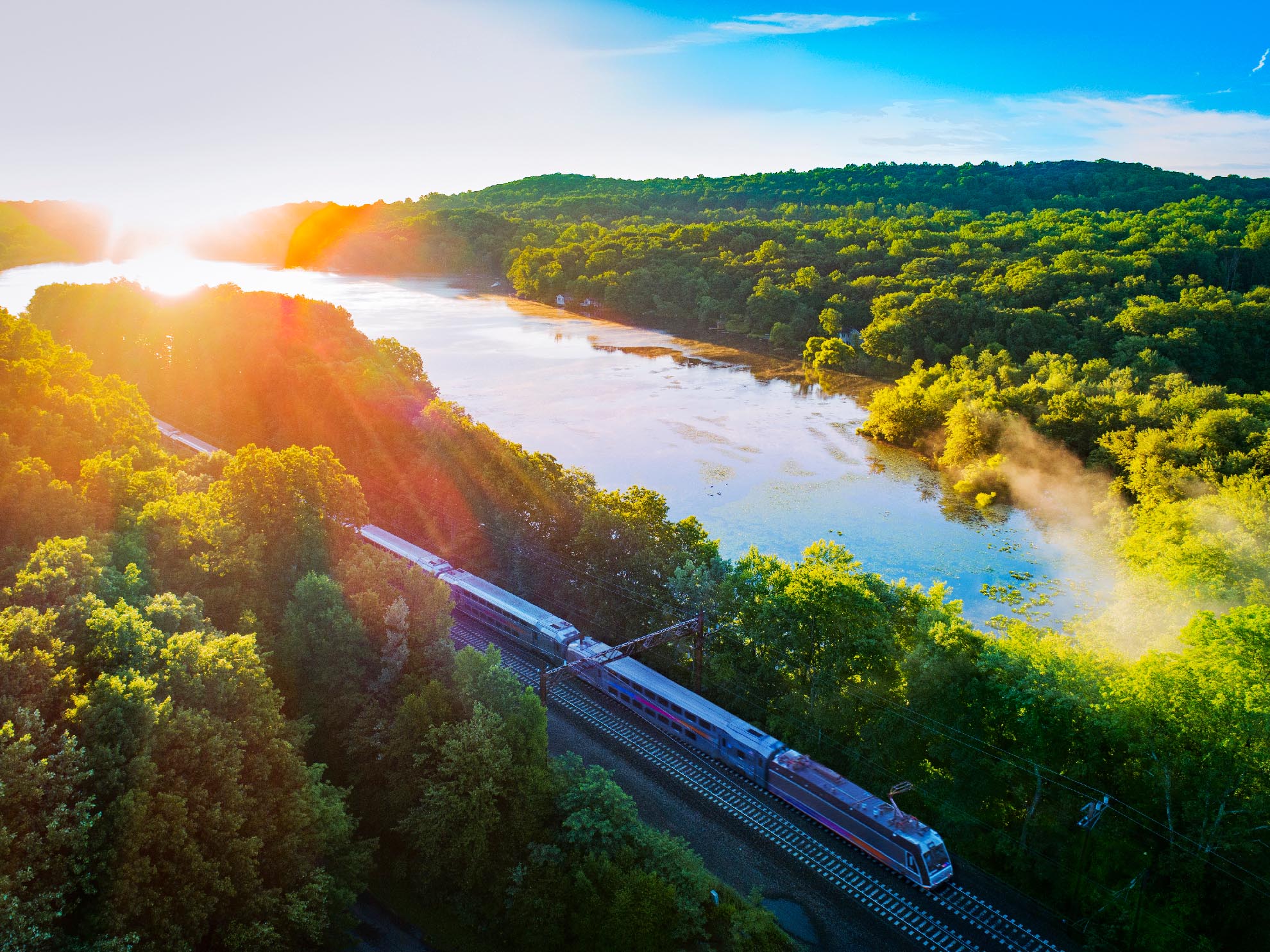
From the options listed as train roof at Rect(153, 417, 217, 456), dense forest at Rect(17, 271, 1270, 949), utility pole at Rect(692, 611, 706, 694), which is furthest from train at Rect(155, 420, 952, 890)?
train roof at Rect(153, 417, 217, 456)

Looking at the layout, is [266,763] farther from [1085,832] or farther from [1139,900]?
[1139,900]

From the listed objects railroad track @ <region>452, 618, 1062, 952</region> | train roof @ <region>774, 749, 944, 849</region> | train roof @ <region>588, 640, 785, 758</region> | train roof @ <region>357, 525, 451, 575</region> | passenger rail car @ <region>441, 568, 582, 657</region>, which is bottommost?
railroad track @ <region>452, 618, 1062, 952</region>

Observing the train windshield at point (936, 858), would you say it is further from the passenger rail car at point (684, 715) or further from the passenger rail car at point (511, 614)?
the passenger rail car at point (511, 614)

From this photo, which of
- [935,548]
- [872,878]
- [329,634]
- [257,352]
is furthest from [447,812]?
[257,352]

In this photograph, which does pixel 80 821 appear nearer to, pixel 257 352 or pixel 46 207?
pixel 257 352

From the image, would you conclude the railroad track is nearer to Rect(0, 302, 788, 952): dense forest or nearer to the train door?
the train door
